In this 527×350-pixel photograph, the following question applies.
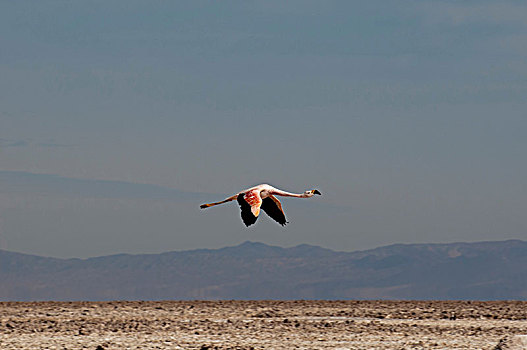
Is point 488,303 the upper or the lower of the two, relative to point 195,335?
upper

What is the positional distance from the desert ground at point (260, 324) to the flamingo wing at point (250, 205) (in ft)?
14.4

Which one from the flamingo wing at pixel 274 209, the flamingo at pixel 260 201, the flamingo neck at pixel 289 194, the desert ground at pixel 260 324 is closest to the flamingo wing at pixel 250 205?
the flamingo at pixel 260 201

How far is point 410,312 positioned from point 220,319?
501 centimetres

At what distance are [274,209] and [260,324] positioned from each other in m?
6.25

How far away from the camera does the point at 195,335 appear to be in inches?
730

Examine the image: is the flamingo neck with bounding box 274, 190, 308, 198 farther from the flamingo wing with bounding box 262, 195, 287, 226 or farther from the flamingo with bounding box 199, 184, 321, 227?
the flamingo wing with bounding box 262, 195, 287, 226

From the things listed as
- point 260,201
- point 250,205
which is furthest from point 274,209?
point 250,205

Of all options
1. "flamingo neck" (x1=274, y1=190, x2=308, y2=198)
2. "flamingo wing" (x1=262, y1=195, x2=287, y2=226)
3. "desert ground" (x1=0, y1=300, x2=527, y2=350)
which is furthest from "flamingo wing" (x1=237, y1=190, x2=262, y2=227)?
"desert ground" (x1=0, y1=300, x2=527, y2=350)

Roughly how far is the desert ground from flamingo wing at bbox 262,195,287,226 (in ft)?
11.0

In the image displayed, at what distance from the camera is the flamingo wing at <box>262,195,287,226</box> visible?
47.7 feet

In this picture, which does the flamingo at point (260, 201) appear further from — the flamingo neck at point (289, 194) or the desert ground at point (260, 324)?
the desert ground at point (260, 324)

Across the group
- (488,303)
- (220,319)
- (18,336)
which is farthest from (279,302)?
(18,336)

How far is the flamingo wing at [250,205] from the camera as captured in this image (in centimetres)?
1310

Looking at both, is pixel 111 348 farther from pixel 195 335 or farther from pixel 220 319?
pixel 220 319
